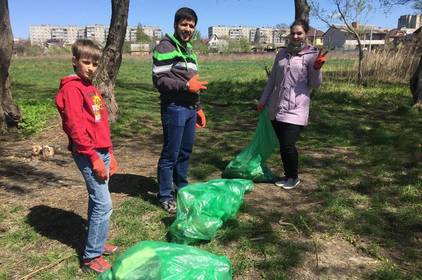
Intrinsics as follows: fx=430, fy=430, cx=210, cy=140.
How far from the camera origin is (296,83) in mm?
4305

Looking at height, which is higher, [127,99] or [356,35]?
[356,35]

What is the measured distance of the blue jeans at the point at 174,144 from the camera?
3809 millimetres

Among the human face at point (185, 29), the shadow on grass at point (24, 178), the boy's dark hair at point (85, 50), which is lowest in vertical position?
the shadow on grass at point (24, 178)

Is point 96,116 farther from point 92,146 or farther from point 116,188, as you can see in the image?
point 116,188

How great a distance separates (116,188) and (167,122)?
52.1 inches

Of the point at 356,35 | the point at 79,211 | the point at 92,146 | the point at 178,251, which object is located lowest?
the point at 79,211

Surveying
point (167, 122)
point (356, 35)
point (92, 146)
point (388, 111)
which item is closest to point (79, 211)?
point (167, 122)

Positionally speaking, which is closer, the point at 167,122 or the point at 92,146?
the point at 92,146

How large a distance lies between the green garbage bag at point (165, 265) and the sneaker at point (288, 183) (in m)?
2.10

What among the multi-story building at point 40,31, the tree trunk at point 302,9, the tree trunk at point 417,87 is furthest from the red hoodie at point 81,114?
the multi-story building at point 40,31

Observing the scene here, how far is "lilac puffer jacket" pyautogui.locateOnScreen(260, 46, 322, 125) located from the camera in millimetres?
4277

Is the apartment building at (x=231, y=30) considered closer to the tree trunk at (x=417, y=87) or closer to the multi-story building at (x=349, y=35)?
the multi-story building at (x=349, y=35)

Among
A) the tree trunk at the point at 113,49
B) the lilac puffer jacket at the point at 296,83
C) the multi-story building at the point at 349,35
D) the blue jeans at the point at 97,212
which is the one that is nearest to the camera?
the blue jeans at the point at 97,212

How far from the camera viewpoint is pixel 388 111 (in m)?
8.59
